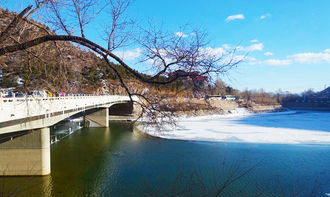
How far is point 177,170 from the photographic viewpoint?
42.3ft

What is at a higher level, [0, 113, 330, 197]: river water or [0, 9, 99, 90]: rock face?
[0, 9, 99, 90]: rock face

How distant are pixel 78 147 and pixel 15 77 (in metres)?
12.4

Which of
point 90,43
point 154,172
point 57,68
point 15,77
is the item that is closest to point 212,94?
point 90,43

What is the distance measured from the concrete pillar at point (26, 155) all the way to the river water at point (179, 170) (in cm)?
41

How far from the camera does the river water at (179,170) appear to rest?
10273 millimetres

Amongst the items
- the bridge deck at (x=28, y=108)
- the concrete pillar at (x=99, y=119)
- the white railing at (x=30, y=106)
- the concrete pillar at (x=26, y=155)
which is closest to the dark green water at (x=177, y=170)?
the concrete pillar at (x=26, y=155)

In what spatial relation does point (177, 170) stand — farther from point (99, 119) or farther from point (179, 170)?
point (99, 119)

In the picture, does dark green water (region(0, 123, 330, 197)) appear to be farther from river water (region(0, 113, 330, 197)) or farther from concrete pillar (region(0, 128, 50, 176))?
A: concrete pillar (region(0, 128, 50, 176))

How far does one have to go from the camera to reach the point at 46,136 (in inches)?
504

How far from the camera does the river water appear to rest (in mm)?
10273

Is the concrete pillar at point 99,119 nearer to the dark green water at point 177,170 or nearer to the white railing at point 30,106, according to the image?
the dark green water at point 177,170

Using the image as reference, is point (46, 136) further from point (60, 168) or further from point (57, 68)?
point (57, 68)

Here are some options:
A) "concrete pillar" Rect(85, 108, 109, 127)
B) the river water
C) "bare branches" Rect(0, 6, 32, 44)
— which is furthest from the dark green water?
"concrete pillar" Rect(85, 108, 109, 127)

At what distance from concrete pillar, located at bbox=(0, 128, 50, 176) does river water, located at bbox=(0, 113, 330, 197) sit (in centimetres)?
41
